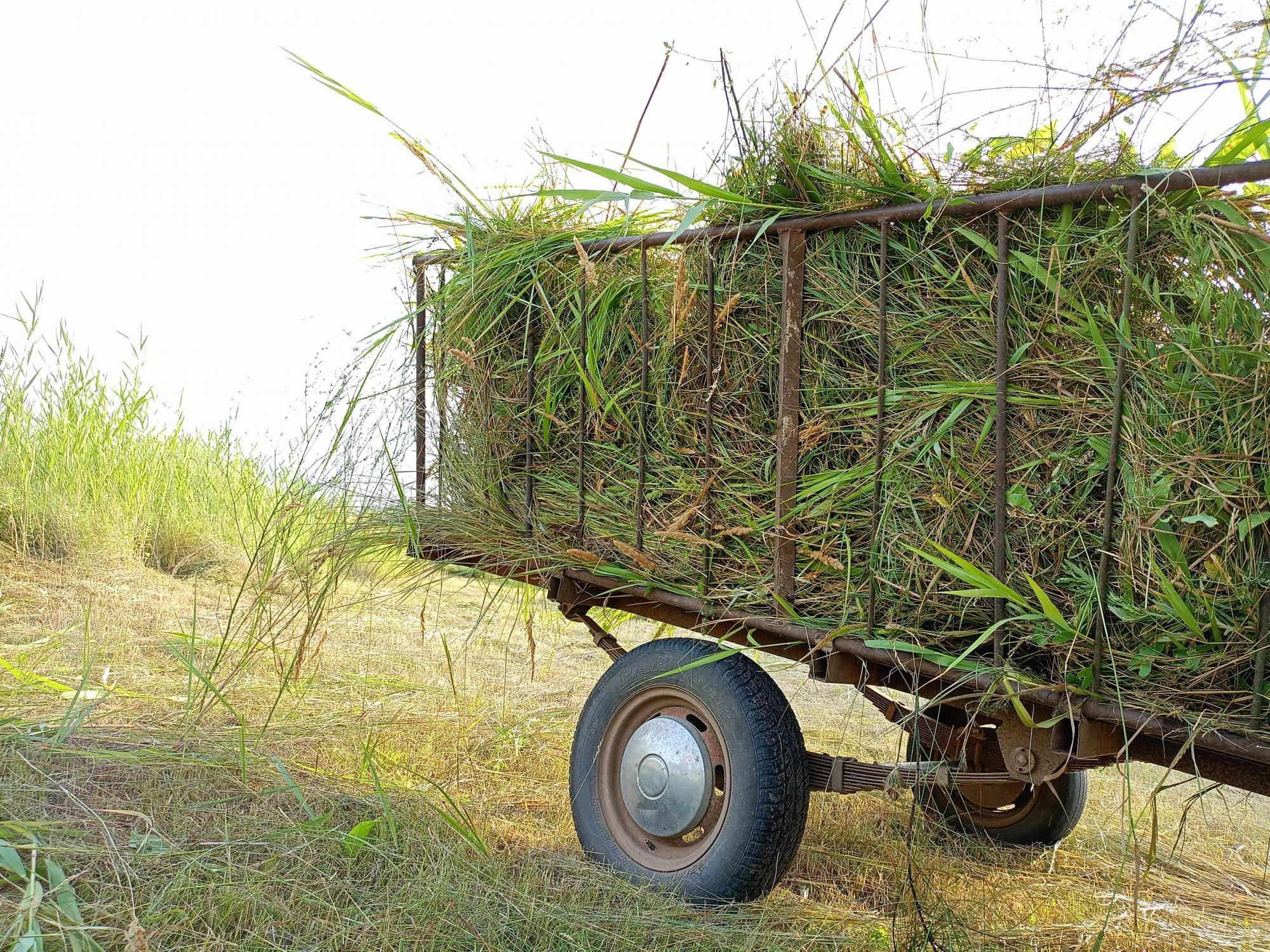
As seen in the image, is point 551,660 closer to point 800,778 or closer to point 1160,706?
point 800,778

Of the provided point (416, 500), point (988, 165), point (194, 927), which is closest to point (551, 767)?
point (416, 500)

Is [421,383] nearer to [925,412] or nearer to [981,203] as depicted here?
[925,412]

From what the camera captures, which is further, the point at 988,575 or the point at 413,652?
the point at 413,652

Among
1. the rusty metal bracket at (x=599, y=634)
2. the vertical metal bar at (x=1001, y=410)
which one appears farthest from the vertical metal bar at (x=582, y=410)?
the vertical metal bar at (x=1001, y=410)

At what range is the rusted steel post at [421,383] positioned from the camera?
13.1 feet

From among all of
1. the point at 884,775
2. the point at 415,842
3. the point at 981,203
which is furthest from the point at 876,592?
the point at 415,842

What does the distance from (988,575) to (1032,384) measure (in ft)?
1.56

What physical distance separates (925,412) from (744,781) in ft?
3.97

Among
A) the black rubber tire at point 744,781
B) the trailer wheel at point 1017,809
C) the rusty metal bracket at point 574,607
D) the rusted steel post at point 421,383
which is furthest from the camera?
the rusted steel post at point 421,383

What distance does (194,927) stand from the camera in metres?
2.67

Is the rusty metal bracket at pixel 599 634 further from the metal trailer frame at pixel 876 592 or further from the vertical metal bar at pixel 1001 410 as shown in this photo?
the vertical metal bar at pixel 1001 410

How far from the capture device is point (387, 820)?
10.7 feet

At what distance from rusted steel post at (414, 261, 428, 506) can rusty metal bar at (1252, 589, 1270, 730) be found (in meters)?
2.83

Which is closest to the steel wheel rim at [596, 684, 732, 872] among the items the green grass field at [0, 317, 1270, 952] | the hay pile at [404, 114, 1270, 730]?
the green grass field at [0, 317, 1270, 952]
